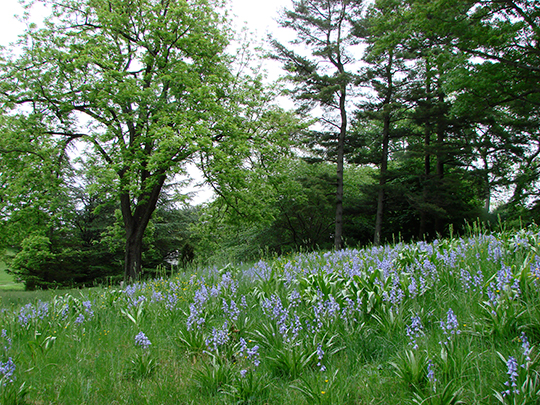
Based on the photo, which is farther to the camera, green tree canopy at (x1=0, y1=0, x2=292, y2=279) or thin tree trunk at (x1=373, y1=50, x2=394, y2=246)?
thin tree trunk at (x1=373, y1=50, x2=394, y2=246)

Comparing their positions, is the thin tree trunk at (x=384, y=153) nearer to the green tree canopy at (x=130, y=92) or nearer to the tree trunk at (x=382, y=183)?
the tree trunk at (x=382, y=183)

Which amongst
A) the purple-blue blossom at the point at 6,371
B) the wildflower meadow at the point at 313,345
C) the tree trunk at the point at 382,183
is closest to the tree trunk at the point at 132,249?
the wildflower meadow at the point at 313,345

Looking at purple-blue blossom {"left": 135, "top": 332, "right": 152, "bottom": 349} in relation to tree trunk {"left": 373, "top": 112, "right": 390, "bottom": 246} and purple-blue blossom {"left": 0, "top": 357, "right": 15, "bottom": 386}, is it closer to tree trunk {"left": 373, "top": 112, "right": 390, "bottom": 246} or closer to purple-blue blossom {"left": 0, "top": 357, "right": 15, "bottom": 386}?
purple-blue blossom {"left": 0, "top": 357, "right": 15, "bottom": 386}

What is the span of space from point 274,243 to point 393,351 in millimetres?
17264

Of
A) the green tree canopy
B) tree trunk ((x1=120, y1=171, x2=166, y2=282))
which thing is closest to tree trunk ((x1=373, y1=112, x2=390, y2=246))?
the green tree canopy

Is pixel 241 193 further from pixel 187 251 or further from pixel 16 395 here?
pixel 16 395

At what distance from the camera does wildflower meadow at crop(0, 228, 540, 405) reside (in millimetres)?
2430

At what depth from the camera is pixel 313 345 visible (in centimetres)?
308

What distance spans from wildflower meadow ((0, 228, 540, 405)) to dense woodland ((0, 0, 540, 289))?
3.67 metres

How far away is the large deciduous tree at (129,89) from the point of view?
→ 11.4m

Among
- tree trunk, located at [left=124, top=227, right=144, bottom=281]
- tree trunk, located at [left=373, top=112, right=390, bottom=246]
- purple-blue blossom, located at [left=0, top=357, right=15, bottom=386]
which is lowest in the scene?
purple-blue blossom, located at [left=0, top=357, right=15, bottom=386]

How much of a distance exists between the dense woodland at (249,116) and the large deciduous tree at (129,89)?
0.24 feet

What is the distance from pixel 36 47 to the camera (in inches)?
479

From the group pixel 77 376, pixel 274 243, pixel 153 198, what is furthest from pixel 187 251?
pixel 77 376
